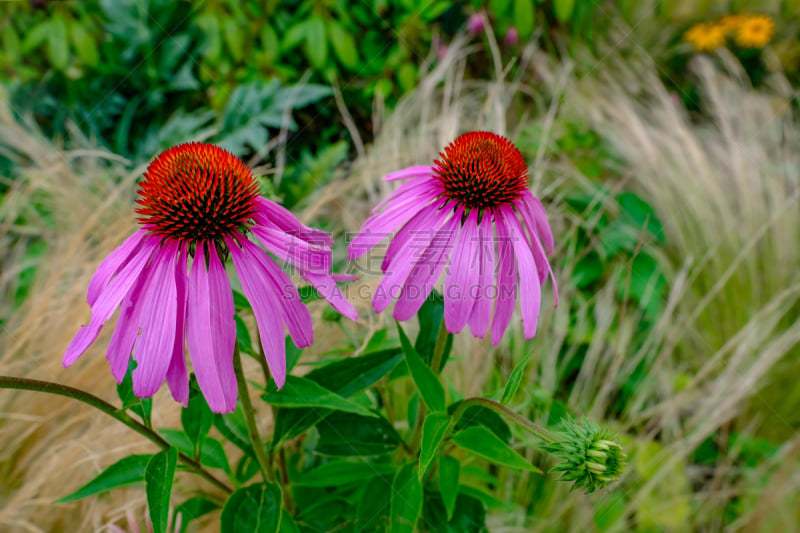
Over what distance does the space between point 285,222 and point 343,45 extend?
1.70m

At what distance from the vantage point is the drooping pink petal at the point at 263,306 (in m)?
0.66

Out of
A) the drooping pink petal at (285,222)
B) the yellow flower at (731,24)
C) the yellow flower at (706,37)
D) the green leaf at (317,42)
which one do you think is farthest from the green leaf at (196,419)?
the yellow flower at (731,24)

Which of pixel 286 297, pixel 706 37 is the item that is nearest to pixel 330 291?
pixel 286 297

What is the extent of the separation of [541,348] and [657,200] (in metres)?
0.90

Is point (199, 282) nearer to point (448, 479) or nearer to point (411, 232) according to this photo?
point (411, 232)

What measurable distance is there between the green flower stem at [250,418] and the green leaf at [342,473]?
10 cm

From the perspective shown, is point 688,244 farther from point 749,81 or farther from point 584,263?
point 749,81

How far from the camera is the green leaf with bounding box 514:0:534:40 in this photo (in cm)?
241

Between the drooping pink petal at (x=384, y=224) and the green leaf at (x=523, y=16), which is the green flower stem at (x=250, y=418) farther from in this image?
the green leaf at (x=523, y=16)

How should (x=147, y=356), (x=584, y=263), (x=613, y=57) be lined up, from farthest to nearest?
1. (x=613, y=57)
2. (x=584, y=263)
3. (x=147, y=356)

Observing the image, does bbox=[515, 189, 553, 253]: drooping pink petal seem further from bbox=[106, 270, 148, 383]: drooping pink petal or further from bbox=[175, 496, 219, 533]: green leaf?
bbox=[175, 496, 219, 533]: green leaf

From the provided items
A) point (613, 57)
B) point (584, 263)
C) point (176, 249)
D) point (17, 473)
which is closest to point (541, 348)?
point (584, 263)

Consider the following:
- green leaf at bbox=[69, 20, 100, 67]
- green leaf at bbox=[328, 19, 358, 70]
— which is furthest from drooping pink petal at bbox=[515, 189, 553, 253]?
green leaf at bbox=[69, 20, 100, 67]

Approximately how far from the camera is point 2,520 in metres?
1.09
